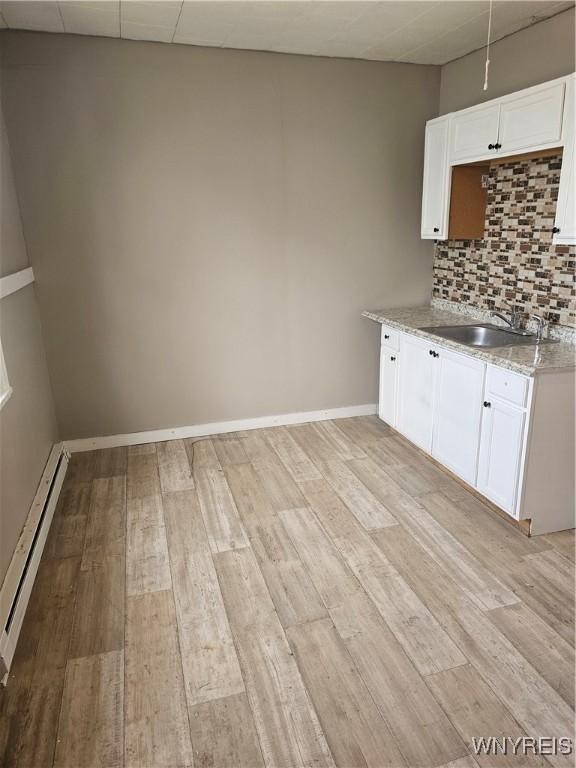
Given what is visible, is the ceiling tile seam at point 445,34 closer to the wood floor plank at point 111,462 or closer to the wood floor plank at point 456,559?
the wood floor plank at point 456,559

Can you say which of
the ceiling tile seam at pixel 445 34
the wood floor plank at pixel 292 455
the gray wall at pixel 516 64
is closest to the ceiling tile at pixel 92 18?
the ceiling tile seam at pixel 445 34

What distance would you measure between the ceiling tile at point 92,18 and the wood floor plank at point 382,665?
9.62 feet

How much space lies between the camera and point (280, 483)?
3.30 metres

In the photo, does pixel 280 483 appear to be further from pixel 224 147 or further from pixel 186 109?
pixel 186 109

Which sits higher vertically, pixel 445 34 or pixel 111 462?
pixel 445 34

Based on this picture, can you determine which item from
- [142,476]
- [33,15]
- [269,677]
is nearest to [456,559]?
[269,677]

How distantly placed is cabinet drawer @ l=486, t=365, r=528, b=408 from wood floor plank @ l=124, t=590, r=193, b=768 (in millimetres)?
1869

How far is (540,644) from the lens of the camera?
6.66 ft

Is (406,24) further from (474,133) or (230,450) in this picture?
(230,450)

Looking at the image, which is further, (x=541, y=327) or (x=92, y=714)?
(x=541, y=327)

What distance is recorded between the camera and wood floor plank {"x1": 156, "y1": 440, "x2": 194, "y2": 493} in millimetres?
3295

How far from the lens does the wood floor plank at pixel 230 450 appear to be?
3.60 metres

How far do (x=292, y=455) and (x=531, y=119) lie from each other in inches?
95.4

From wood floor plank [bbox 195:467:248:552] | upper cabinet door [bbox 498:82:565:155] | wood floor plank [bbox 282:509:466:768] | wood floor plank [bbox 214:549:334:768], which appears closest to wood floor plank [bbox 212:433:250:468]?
wood floor plank [bbox 195:467:248:552]
